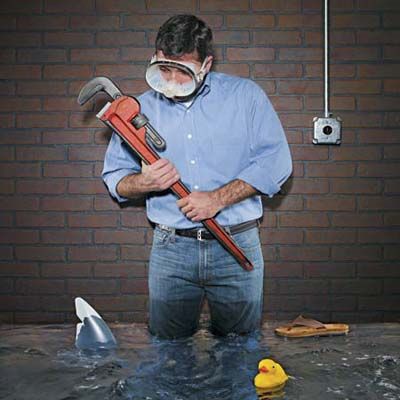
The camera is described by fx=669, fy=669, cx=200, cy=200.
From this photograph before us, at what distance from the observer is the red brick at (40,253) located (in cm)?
307

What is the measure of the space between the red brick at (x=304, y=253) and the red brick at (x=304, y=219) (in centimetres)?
10

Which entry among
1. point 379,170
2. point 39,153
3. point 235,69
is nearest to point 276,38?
point 235,69

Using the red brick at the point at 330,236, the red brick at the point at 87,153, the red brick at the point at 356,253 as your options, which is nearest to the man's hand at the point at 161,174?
the red brick at the point at 87,153

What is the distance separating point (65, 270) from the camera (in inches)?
121

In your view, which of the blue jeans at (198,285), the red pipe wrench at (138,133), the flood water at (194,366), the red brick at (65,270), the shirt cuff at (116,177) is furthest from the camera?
the red brick at (65,270)

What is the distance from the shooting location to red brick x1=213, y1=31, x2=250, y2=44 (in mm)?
2967

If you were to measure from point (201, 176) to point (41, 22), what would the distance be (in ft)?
3.77

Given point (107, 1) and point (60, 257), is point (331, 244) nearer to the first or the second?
point (60, 257)

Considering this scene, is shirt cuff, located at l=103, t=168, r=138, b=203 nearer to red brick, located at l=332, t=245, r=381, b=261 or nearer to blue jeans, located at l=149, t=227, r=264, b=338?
blue jeans, located at l=149, t=227, r=264, b=338

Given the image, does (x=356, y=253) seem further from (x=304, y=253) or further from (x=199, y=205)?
(x=199, y=205)

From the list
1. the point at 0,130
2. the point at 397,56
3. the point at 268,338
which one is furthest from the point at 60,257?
the point at 397,56

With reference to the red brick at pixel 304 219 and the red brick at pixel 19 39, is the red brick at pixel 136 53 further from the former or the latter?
the red brick at pixel 304 219

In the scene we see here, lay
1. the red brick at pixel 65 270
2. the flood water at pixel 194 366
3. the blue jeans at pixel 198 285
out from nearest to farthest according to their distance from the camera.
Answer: the flood water at pixel 194 366 < the blue jeans at pixel 198 285 < the red brick at pixel 65 270

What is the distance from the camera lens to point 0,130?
3021 millimetres
